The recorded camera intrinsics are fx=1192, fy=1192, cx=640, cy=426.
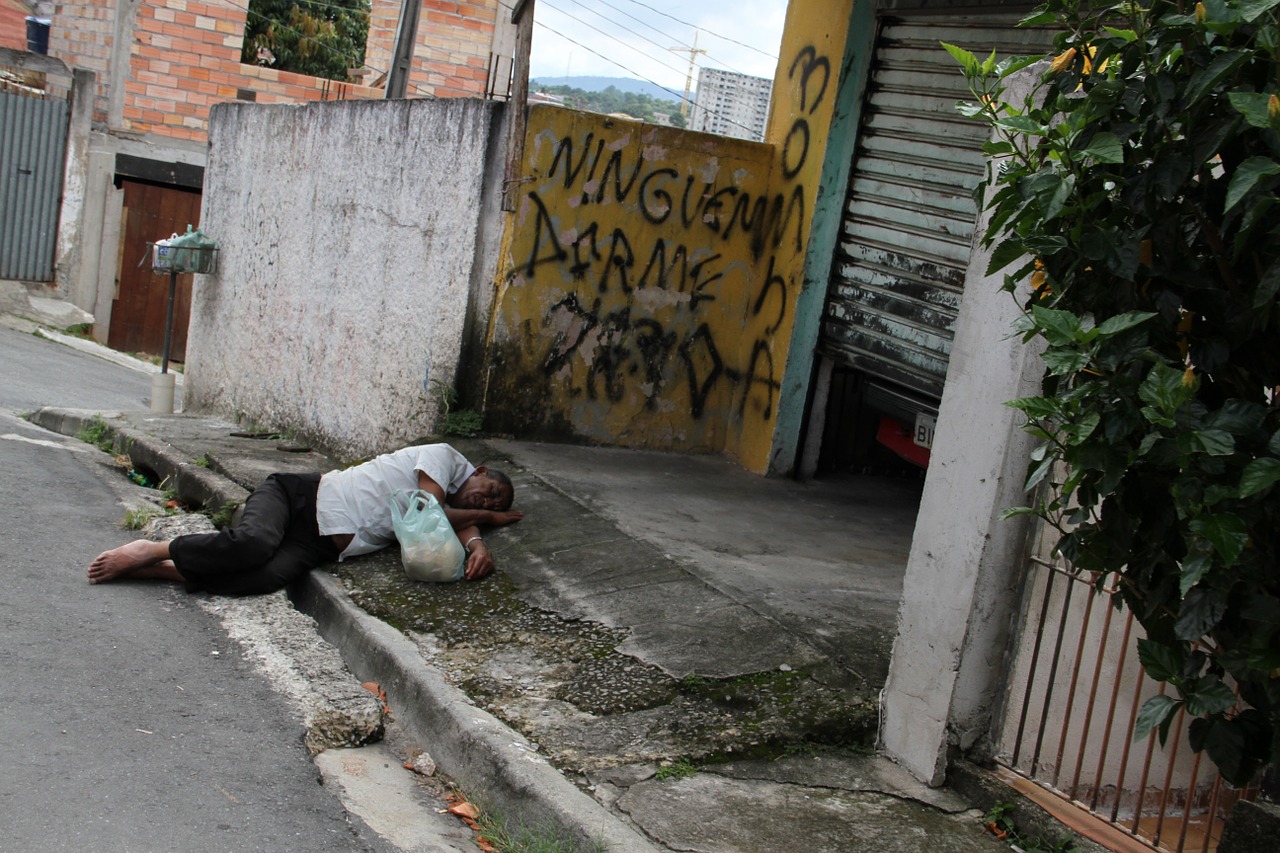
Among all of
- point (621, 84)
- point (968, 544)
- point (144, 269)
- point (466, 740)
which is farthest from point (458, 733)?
point (621, 84)

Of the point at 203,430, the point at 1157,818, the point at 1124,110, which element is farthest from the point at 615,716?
the point at 203,430

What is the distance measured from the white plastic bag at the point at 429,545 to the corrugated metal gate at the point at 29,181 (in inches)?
561

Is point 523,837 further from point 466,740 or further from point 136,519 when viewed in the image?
point 136,519

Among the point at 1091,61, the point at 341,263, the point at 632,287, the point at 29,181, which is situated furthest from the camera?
the point at 29,181

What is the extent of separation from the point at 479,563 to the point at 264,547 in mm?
1007

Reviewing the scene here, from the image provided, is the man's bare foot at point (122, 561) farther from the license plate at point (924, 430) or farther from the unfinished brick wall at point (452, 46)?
the unfinished brick wall at point (452, 46)

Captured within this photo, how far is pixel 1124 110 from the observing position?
2344 mm

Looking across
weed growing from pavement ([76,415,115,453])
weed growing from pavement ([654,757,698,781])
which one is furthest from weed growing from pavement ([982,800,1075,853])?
weed growing from pavement ([76,415,115,453])

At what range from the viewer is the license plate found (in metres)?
6.81

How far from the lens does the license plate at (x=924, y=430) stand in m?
6.81

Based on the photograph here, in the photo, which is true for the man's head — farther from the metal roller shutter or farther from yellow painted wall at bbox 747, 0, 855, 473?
the metal roller shutter

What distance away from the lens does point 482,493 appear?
5938 millimetres

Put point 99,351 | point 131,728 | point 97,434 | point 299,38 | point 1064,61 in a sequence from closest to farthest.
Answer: point 1064,61
point 131,728
point 97,434
point 99,351
point 299,38

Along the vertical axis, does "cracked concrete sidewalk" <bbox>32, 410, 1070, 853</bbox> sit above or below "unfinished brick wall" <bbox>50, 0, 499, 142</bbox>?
below
